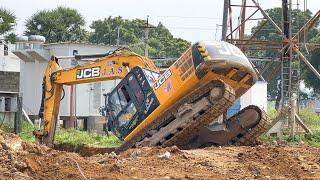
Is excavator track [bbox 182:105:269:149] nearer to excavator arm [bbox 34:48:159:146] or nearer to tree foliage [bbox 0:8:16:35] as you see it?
excavator arm [bbox 34:48:159:146]

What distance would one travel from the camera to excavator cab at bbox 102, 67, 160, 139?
16.6 metres

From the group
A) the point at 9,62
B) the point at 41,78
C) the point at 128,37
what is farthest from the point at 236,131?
the point at 128,37

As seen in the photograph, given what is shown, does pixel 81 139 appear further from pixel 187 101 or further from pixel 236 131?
pixel 187 101

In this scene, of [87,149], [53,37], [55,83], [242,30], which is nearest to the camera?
[55,83]

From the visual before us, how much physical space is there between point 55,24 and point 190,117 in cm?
4821

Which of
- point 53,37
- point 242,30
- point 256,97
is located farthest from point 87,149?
point 53,37

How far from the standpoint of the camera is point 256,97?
33219 mm

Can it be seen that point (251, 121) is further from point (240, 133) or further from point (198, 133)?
point (198, 133)

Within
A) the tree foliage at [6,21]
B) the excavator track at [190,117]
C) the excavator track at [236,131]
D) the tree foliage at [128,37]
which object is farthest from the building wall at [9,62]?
the excavator track at [190,117]

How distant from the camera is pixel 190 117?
1573cm

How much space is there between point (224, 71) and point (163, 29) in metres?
68.2

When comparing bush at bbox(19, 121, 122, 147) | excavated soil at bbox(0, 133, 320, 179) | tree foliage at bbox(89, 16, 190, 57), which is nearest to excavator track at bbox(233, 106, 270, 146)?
excavated soil at bbox(0, 133, 320, 179)

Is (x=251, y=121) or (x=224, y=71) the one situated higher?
(x=224, y=71)

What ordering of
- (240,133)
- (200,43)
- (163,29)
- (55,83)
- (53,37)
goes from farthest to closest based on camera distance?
(163,29) < (53,37) < (55,83) < (240,133) < (200,43)
